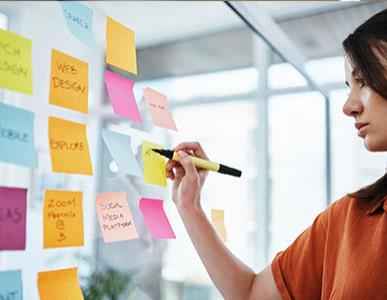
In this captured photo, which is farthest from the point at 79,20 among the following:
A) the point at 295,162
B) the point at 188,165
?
the point at 295,162

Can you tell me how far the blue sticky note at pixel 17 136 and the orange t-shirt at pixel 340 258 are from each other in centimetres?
59

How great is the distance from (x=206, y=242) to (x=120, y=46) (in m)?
0.41

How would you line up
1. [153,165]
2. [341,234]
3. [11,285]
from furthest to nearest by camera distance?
1. [341,234]
2. [153,165]
3. [11,285]

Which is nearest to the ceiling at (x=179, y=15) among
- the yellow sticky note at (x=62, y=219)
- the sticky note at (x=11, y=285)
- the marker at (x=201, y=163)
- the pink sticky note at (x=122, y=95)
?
the pink sticky note at (x=122, y=95)

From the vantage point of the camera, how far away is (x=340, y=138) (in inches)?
76.5

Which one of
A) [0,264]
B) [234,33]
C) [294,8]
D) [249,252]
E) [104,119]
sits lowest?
[249,252]

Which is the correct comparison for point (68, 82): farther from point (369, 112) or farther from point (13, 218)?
point (369, 112)

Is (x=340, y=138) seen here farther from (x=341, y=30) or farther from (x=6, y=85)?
(x=6, y=85)

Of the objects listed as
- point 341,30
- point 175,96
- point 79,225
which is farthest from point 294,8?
point 79,225

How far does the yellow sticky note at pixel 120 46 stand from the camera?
0.74m

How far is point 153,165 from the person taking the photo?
0.83m

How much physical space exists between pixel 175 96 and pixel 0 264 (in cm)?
58

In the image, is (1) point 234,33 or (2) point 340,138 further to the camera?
(2) point 340,138

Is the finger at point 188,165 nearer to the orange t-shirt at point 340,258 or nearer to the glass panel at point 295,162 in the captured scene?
the orange t-shirt at point 340,258
